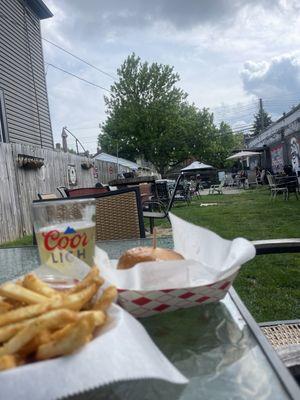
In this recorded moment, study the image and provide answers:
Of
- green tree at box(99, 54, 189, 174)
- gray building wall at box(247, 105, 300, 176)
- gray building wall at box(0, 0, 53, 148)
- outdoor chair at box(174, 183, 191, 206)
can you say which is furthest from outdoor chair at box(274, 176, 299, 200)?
green tree at box(99, 54, 189, 174)

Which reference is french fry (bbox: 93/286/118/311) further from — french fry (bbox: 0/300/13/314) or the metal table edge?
the metal table edge

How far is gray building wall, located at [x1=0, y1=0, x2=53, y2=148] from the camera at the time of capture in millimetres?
11000

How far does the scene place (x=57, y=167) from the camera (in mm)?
12008

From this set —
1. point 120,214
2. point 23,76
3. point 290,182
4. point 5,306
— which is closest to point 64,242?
point 5,306

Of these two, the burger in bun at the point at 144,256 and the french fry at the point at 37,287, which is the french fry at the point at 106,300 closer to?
the french fry at the point at 37,287

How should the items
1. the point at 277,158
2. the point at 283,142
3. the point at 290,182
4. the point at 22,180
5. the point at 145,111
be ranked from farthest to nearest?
1. the point at 145,111
2. the point at 277,158
3. the point at 283,142
4. the point at 290,182
5. the point at 22,180

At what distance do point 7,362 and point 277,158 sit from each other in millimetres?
25155

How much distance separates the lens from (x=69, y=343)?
0.50m

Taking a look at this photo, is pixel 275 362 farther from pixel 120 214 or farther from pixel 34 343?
pixel 120 214

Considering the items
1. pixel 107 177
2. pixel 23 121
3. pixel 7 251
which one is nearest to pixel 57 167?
pixel 23 121

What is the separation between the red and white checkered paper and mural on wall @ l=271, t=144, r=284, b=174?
913 inches

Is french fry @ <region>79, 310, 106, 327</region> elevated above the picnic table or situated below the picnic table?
above

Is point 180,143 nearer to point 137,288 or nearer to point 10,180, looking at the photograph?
point 10,180

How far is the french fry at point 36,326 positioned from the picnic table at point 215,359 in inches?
3.8
